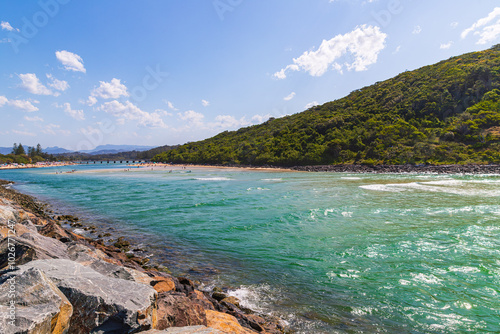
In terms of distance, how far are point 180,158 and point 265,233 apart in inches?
5230

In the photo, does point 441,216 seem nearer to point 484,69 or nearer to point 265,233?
point 265,233

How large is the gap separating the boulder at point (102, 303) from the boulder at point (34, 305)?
16cm

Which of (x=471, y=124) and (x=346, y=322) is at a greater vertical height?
(x=471, y=124)

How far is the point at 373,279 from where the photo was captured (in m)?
8.50

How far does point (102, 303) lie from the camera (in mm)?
3617

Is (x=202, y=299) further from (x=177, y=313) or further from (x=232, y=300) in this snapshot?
(x=177, y=313)

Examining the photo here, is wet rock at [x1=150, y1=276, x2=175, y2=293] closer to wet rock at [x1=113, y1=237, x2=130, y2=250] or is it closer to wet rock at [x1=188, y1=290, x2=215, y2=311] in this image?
wet rock at [x1=188, y1=290, x2=215, y2=311]

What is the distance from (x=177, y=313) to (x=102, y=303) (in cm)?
157

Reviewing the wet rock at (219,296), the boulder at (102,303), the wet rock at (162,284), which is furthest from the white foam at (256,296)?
the boulder at (102,303)

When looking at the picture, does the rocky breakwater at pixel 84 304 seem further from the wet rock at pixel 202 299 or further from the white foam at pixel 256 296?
the white foam at pixel 256 296

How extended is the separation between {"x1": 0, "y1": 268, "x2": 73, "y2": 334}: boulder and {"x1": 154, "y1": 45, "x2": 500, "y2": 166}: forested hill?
69421 millimetres

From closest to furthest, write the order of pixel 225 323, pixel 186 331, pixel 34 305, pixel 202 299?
pixel 34 305, pixel 186 331, pixel 225 323, pixel 202 299

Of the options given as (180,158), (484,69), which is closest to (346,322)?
(484,69)

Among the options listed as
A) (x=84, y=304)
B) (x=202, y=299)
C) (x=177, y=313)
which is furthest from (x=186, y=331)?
(x=202, y=299)
